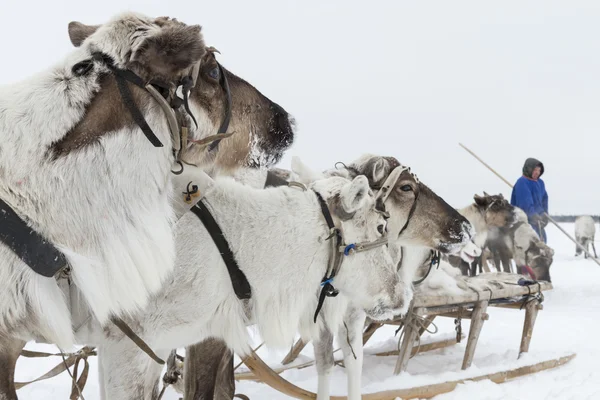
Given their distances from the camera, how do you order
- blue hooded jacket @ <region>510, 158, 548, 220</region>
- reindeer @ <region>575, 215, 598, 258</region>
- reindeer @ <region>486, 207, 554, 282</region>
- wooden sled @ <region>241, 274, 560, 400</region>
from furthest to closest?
reindeer @ <region>575, 215, 598, 258</region>
blue hooded jacket @ <region>510, 158, 548, 220</region>
reindeer @ <region>486, 207, 554, 282</region>
wooden sled @ <region>241, 274, 560, 400</region>

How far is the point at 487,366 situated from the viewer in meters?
6.38

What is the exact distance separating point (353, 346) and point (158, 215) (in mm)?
3047

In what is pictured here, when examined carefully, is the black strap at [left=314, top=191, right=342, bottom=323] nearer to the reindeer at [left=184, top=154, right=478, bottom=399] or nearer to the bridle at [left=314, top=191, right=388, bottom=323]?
the bridle at [left=314, top=191, right=388, bottom=323]

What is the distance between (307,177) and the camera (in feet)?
12.4

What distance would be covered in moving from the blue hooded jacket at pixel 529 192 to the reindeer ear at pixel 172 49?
11.6 m

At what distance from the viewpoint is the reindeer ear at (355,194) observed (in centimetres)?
300

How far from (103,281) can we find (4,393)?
0.97m

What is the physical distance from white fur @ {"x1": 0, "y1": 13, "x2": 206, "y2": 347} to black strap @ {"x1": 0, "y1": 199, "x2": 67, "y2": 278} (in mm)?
21

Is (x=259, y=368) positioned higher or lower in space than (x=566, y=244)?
higher

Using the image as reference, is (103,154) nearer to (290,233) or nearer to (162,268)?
(162,268)

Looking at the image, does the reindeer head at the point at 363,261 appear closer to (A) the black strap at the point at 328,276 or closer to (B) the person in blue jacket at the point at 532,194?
(A) the black strap at the point at 328,276

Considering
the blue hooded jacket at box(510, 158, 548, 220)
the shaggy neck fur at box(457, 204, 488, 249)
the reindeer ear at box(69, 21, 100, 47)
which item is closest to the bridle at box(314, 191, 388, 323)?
the reindeer ear at box(69, 21, 100, 47)

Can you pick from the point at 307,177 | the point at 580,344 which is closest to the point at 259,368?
the point at 307,177

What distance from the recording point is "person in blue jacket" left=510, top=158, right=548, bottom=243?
1224 centimetres
